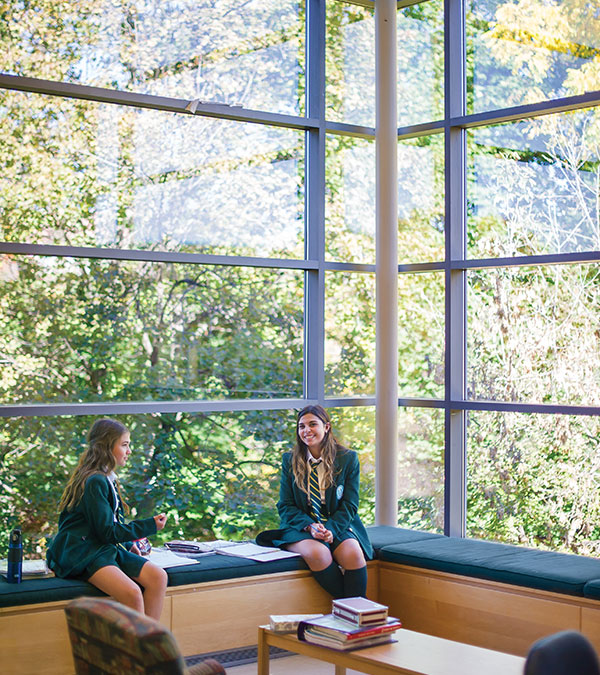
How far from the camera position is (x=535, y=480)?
18.7ft

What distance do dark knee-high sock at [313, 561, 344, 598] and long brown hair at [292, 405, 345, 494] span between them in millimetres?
475

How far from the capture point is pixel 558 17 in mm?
5594

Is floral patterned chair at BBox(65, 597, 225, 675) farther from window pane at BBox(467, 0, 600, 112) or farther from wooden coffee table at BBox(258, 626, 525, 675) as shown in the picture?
window pane at BBox(467, 0, 600, 112)

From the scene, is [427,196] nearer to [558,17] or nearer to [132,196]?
[558,17]

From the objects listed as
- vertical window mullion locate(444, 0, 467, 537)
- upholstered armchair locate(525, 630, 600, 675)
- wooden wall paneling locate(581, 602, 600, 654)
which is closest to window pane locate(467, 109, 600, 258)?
vertical window mullion locate(444, 0, 467, 537)

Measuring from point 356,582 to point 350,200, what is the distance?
101 inches

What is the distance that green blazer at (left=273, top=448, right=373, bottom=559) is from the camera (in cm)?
523

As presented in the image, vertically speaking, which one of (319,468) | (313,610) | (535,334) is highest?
(535,334)

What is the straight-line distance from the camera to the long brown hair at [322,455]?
17.6 ft

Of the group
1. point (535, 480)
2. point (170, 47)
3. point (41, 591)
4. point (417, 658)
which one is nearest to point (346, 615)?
point (417, 658)

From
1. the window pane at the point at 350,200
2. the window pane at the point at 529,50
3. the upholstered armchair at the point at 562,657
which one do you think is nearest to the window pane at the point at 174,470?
the window pane at the point at 350,200

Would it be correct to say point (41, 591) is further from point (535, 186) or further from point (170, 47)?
point (535, 186)

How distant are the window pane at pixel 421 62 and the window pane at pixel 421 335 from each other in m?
1.09

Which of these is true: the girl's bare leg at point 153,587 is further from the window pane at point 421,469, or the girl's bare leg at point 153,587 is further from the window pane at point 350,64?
the window pane at point 350,64
